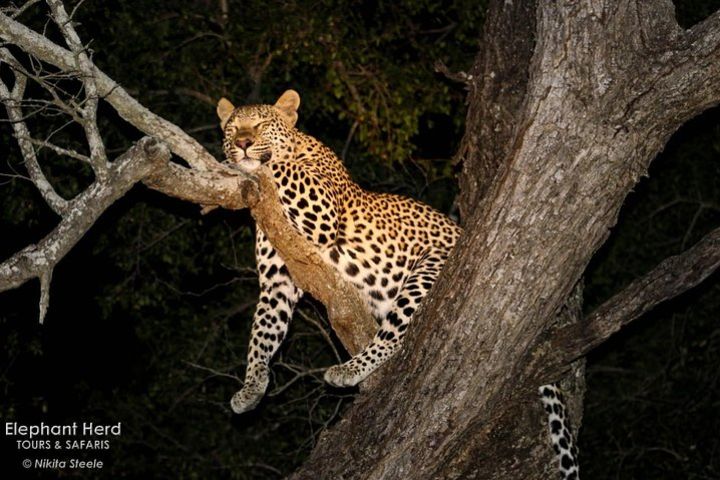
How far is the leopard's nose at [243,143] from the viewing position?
23.5 ft

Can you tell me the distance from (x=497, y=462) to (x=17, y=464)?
18.5 feet

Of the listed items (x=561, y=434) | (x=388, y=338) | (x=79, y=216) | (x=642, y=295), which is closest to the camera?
(x=79, y=216)

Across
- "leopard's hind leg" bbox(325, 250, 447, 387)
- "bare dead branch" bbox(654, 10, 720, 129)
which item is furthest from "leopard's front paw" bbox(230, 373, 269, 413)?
"bare dead branch" bbox(654, 10, 720, 129)

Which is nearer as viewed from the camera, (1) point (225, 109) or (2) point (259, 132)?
(2) point (259, 132)

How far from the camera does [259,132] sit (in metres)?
7.30

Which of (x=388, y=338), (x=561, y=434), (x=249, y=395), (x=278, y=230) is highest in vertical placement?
(x=278, y=230)

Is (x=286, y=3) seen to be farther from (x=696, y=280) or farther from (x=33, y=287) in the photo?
(x=696, y=280)

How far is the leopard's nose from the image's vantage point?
282 inches

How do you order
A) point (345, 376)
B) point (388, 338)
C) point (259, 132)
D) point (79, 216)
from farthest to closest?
point (259, 132) < point (388, 338) < point (345, 376) < point (79, 216)

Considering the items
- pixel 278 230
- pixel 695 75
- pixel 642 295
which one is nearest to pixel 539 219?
pixel 642 295

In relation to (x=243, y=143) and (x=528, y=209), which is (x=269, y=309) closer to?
(x=243, y=143)

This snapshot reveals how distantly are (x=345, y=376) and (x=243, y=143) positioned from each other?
5.81 feet

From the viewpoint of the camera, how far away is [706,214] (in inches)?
383

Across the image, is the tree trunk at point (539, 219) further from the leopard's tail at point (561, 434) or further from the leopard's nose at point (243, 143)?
the leopard's nose at point (243, 143)
